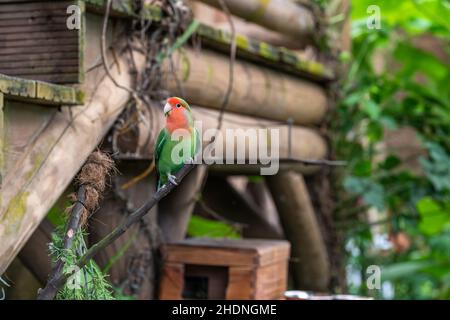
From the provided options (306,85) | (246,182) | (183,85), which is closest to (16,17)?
(183,85)

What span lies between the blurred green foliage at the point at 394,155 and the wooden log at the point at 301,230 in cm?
26

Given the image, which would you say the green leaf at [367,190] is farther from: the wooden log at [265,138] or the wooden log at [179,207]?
the wooden log at [179,207]

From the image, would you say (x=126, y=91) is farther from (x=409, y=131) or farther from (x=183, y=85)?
(x=409, y=131)

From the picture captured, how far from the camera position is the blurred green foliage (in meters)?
4.48

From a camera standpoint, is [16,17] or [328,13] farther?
[328,13]

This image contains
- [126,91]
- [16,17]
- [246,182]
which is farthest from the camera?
[246,182]

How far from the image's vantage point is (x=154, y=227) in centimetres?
301

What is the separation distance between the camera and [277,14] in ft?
13.2

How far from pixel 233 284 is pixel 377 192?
5.29 ft

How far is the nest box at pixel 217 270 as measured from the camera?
2924 mm

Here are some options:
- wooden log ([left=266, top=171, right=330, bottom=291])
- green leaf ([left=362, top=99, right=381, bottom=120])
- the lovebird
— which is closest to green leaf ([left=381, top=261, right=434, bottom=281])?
wooden log ([left=266, top=171, right=330, bottom=291])

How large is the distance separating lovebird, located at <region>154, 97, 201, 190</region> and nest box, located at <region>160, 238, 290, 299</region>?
1447 millimetres

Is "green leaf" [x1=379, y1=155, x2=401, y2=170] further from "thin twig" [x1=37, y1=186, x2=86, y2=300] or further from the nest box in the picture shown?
"thin twig" [x1=37, y1=186, x2=86, y2=300]

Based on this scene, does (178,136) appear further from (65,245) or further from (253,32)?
(253,32)
